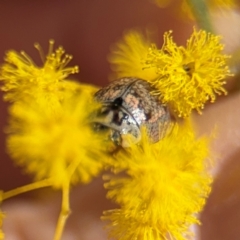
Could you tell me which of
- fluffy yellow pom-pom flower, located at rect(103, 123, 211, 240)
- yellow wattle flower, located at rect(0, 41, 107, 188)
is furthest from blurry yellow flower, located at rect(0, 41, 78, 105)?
fluffy yellow pom-pom flower, located at rect(103, 123, 211, 240)

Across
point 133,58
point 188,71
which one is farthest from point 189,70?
point 133,58

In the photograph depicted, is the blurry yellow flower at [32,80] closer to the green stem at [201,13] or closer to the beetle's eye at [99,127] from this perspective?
the beetle's eye at [99,127]

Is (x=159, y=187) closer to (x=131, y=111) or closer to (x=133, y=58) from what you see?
(x=131, y=111)

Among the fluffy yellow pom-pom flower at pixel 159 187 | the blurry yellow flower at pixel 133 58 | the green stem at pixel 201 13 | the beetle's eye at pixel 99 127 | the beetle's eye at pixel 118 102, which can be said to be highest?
the green stem at pixel 201 13

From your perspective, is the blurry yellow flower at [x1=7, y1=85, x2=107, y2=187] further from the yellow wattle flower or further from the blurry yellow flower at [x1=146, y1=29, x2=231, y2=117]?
the blurry yellow flower at [x1=146, y1=29, x2=231, y2=117]

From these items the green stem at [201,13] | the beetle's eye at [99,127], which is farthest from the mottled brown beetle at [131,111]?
the green stem at [201,13]

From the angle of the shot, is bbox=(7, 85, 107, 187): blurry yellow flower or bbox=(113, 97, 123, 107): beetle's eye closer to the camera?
bbox=(7, 85, 107, 187): blurry yellow flower
